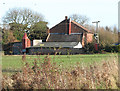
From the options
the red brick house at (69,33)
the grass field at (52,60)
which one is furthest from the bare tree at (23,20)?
the grass field at (52,60)

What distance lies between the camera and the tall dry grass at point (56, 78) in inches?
281

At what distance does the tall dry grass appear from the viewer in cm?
714

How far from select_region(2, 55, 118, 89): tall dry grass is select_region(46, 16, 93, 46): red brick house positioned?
4731 cm

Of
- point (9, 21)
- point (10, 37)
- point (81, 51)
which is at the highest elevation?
point (9, 21)

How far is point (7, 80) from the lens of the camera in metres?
7.64

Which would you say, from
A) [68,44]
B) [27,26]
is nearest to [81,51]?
[68,44]

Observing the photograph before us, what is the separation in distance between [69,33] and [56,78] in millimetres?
51871

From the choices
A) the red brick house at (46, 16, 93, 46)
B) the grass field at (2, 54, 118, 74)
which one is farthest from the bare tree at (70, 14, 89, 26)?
the grass field at (2, 54, 118, 74)

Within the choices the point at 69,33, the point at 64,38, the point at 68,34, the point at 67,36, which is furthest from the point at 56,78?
the point at 69,33

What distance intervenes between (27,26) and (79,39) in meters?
13.4

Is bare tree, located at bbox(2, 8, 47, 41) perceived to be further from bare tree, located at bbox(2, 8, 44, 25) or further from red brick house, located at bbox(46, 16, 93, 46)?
red brick house, located at bbox(46, 16, 93, 46)

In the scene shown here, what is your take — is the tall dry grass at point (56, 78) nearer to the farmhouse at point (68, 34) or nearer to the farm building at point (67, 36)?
the farm building at point (67, 36)

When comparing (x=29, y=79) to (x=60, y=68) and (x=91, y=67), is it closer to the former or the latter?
(x=60, y=68)

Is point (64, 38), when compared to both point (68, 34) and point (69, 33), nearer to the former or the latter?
point (68, 34)
